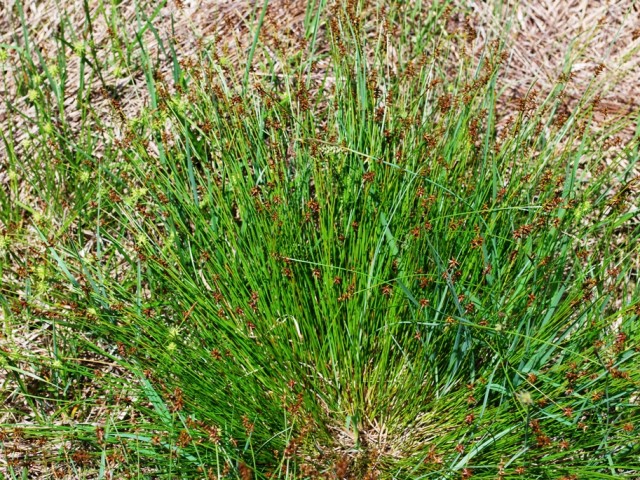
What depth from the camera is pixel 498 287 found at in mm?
2381

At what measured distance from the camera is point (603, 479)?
7.22ft

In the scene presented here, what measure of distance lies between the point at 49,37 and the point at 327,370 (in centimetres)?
237

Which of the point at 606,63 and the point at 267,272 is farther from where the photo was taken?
the point at 606,63

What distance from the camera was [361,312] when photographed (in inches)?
98.0

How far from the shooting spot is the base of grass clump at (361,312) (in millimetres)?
2244

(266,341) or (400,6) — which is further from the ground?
(400,6)

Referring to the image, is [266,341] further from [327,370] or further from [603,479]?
[603,479]

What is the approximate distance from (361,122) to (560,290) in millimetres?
990

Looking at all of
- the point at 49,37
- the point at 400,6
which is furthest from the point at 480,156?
the point at 49,37

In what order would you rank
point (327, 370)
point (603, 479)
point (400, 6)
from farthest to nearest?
point (400, 6) → point (327, 370) → point (603, 479)

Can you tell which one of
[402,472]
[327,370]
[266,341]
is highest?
[266,341]

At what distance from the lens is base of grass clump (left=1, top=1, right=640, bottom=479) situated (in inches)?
88.4

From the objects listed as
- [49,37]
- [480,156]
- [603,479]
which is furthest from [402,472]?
[49,37]

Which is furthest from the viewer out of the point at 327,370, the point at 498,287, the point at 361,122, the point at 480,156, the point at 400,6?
the point at 400,6
